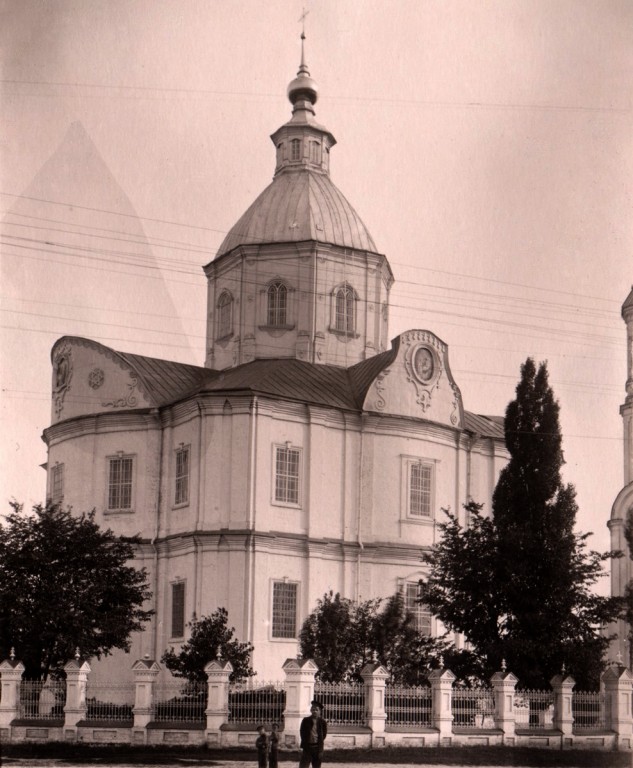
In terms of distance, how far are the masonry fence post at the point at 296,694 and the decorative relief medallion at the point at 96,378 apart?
62.6ft

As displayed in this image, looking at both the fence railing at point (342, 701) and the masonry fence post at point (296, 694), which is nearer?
the masonry fence post at point (296, 694)

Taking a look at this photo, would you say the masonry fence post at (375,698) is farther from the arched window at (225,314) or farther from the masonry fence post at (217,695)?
the arched window at (225,314)

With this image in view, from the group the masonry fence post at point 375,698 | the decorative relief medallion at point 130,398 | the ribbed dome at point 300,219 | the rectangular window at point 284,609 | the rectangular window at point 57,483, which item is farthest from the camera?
the ribbed dome at point 300,219

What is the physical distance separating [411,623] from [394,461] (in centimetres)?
565

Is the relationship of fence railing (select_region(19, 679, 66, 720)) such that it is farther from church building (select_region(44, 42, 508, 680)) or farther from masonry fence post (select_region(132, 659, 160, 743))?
church building (select_region(44, 42, 508, 680))

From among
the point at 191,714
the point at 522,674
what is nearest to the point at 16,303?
the point at 191,714

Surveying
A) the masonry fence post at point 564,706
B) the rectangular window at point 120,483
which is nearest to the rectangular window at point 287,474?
the rectangular window at point 120,483

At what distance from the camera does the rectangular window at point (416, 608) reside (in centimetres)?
4434

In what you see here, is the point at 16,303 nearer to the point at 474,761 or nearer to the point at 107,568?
the point at 107,568

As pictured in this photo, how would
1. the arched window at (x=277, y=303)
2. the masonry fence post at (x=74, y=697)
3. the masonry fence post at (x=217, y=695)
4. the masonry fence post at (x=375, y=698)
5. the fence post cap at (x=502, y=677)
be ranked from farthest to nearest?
the arched window at (x=277, y=303) → the fence post cap at (x=502, y=677) → the masonry fence post at (x=74, y=697) → the masonry fence post at (x=375, y=698) → the masonry fence post at (x=217, y=695)

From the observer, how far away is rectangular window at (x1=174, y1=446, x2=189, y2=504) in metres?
43.6

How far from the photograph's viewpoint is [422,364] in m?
46.8

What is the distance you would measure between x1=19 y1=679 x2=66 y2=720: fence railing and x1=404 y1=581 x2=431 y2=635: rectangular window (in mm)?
15267

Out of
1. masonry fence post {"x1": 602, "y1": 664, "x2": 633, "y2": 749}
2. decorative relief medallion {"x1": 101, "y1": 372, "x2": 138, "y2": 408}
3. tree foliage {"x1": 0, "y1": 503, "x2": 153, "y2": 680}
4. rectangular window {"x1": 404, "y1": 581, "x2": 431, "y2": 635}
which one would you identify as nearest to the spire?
decorative relief medallion {"x1": 101, "y1": 372, "x2": 138, "y2": 408}
